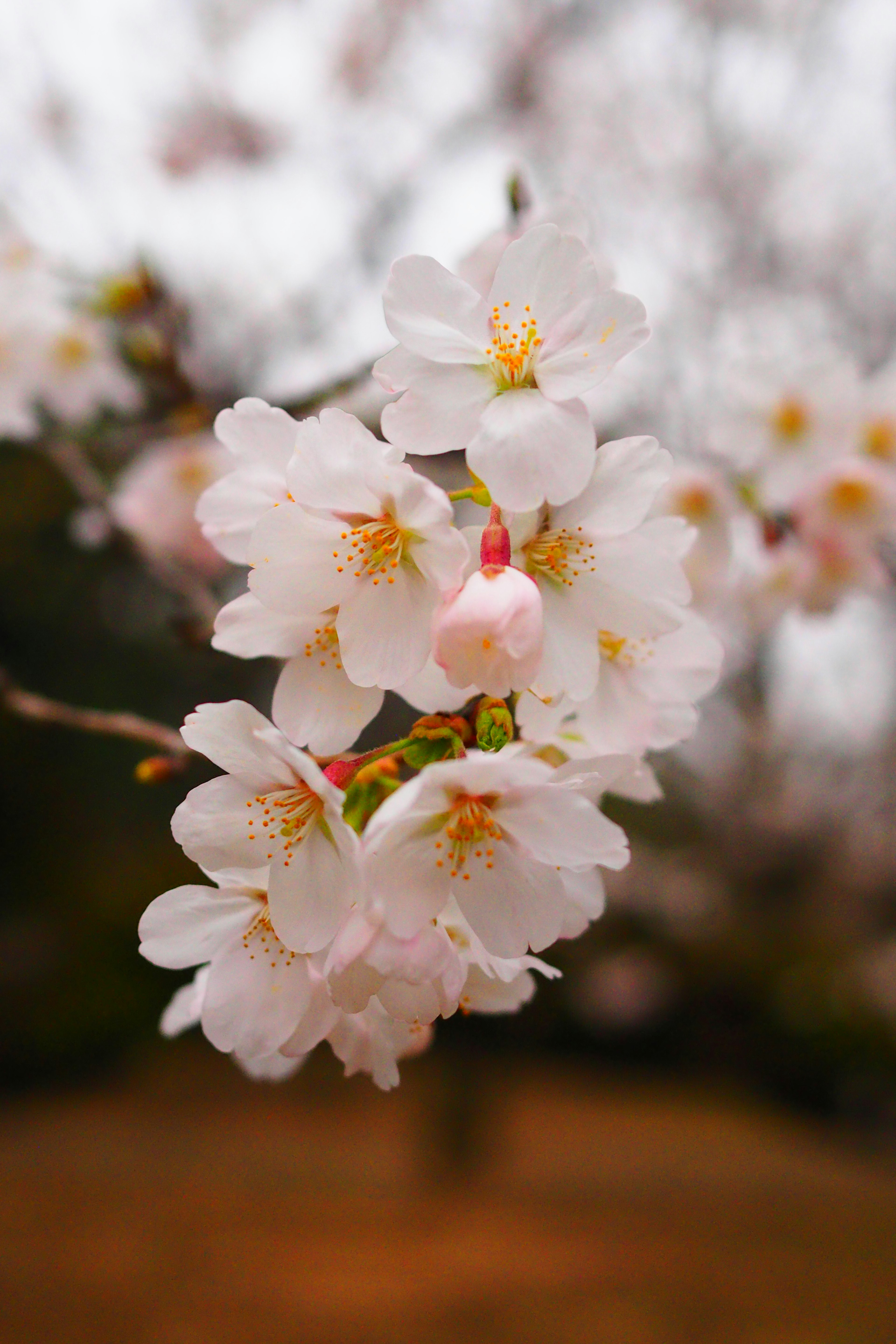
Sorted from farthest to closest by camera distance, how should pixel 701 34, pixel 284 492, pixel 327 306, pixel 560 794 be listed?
pixel 701 34, pixel 327 306, pixel 284 492, pixel 560 794

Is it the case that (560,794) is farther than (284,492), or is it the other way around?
(284,492)

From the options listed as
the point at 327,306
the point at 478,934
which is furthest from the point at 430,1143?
the point at 478,934

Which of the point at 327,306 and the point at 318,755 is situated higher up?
the point at 327,306

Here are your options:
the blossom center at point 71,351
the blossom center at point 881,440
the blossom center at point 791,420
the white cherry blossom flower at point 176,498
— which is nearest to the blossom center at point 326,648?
the blossom center at point 791,420

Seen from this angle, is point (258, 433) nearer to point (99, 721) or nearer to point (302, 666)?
point (302, 666)

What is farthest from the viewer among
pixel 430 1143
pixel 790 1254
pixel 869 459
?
pixel 430 1143

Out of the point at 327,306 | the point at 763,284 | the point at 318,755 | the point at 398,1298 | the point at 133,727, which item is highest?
the point at 763,284

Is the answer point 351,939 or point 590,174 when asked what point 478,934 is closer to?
point 351,939
